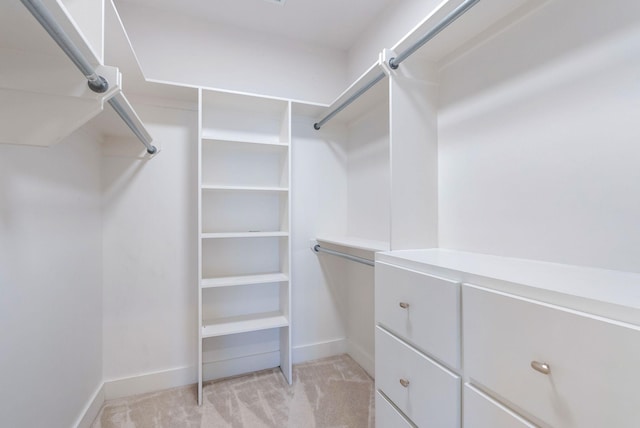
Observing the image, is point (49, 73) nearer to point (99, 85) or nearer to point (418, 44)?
point (99, 85)

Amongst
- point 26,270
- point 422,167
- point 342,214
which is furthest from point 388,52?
point 26,270

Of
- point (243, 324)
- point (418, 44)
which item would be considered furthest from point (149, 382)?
point (418, 44)

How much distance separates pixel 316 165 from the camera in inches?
91.1

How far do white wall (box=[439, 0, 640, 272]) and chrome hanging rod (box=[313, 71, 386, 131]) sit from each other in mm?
392

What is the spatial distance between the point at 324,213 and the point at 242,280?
855mm

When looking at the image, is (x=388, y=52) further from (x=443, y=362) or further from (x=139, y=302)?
(x=139, y=302)

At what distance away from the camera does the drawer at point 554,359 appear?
527 millimetres

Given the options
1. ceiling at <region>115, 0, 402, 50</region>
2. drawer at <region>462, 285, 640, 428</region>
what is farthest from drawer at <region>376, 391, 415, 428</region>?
ceiling at <region>115, 0, 402, 50</region>

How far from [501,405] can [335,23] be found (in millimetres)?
2402

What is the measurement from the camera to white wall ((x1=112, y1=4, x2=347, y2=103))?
192 cm

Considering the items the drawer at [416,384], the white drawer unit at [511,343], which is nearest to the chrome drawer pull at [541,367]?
the white drawer unit at [511,343]

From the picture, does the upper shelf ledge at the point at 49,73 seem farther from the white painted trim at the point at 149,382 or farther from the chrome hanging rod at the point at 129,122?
the white painted trim at the point at 149,382

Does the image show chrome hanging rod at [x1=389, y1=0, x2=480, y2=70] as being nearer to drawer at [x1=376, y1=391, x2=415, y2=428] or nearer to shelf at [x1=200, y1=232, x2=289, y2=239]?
shelf at [x1=200, y1=232, x2=289, y2=239]

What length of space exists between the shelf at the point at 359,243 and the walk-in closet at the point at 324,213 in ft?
0.11
